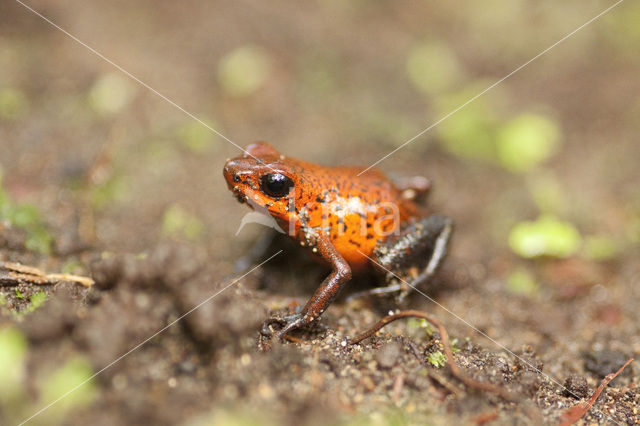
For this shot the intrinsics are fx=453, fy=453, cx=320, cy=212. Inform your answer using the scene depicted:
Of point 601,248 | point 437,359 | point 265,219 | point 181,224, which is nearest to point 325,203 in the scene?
point 265,219

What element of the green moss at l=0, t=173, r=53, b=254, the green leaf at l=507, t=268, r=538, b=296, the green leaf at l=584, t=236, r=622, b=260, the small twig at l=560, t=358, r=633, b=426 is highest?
the green moss at l=0, t=173, r=53, b=254

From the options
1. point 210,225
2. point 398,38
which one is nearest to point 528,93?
point 398,38

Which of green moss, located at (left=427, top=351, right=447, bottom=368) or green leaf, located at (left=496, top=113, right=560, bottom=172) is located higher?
green leaf, located at (left=496, top=113, right=560, bottom=172)

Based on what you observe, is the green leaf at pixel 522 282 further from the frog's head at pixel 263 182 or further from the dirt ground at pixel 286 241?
the frog's head at pixel 263 182

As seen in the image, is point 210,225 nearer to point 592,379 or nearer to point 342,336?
point 342,336

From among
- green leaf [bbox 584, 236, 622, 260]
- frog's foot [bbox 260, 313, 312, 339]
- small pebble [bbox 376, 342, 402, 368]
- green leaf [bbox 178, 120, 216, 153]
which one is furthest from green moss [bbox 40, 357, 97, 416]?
green leaf [bbox 584, 236, 622, 260]

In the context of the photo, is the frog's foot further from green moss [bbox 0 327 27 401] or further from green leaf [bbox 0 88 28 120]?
green leaf [bbox 0 88 28 120]

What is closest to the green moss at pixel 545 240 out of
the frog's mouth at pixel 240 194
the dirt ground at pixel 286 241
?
the dirt ground at pixel 286 241
